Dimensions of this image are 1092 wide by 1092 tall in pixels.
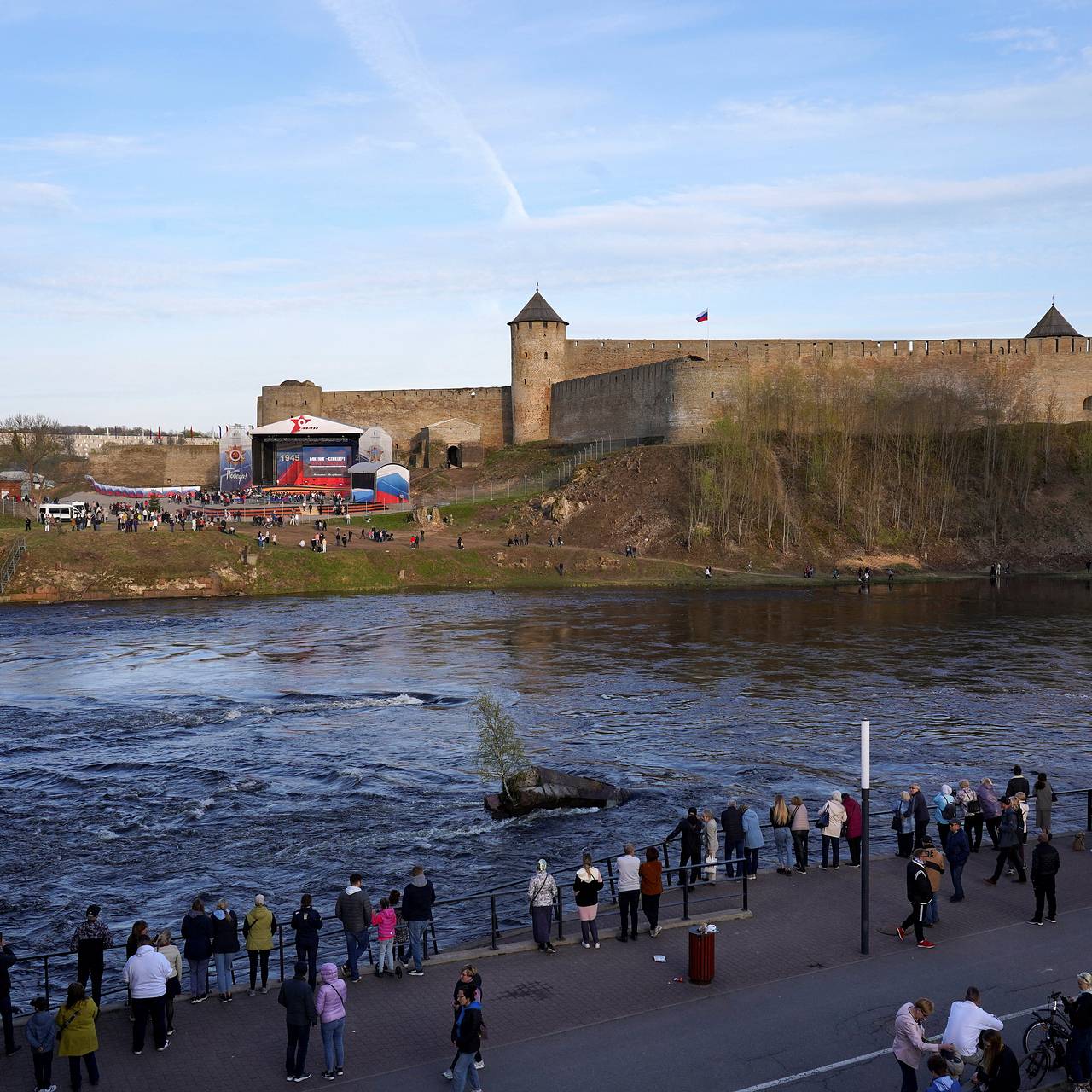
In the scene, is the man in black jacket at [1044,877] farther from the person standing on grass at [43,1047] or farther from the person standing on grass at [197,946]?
the person standing on grass at [43,1047]

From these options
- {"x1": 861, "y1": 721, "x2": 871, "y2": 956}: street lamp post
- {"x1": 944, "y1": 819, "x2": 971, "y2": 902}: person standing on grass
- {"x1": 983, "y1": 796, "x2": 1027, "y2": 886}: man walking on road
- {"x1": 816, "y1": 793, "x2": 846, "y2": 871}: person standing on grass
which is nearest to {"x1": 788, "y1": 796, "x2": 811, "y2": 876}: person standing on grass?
{"x1": 816, "y1": 793, "x2": 846, "y2": 871}: person standing on grass

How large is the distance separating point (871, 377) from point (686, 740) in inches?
2920

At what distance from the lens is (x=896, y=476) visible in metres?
91.0

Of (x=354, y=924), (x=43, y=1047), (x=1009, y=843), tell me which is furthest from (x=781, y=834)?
(x=43, y=1047)

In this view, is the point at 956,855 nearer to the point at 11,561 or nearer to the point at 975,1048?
the point at 975,1048

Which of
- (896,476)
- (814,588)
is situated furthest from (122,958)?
(896,476)

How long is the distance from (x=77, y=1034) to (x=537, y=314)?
334ft

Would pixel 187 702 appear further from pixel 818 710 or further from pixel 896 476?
pixel 896 476

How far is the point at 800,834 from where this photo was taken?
67.2 ft

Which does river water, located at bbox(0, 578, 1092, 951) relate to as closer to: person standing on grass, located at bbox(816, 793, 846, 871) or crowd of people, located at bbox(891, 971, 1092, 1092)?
person standing on grass, located at bbox(816, 793, 846, 871)

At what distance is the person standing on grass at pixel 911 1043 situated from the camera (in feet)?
39.6

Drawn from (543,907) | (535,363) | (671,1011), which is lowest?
(671,1011)

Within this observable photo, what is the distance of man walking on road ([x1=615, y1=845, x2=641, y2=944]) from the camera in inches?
669

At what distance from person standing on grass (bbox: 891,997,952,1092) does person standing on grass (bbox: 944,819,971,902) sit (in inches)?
262
